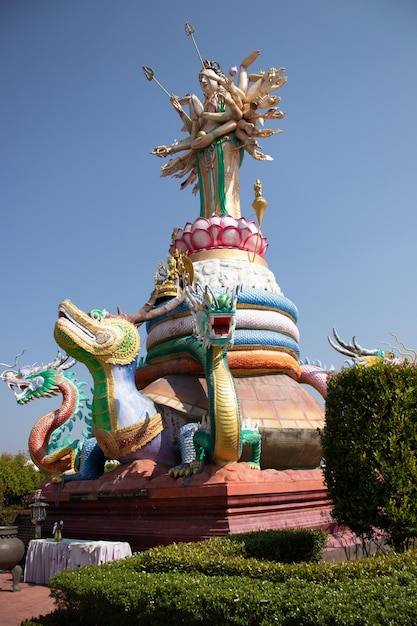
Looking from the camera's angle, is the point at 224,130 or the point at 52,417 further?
the point at 224,130

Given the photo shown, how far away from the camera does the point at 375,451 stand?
637cm

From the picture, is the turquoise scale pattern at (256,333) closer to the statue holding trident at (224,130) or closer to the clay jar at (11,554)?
the statue holding trident at (224,130)

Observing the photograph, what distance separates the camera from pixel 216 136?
1417 cm

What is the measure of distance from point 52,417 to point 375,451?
7783mm

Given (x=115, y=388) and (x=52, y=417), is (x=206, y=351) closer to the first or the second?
(x=115, y=388)

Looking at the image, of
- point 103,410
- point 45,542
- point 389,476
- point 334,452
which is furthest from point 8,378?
point 389,476

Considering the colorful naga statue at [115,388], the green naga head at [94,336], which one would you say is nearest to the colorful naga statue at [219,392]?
the colorful naga statue at [115,388]

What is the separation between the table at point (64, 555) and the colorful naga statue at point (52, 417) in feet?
7.76

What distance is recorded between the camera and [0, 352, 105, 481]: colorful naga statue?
460 inches

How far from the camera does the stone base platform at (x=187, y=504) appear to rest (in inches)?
316

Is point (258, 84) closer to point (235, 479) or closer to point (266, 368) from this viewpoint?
point (266, 368)

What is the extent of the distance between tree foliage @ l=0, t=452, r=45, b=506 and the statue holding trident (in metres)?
20.6

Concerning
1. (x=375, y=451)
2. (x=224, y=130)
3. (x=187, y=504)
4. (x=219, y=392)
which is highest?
(x=224, y=130)

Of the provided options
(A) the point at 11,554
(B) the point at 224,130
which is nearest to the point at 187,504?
(A) the point at 11,554
